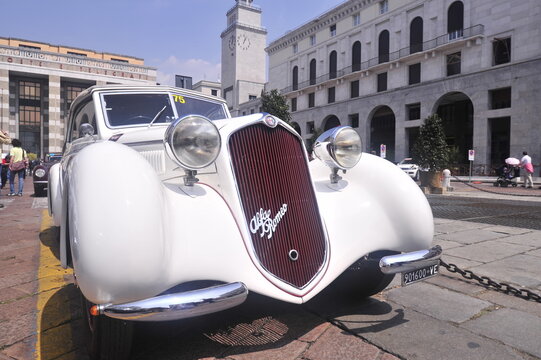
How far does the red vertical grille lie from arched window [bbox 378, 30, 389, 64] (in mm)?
32639

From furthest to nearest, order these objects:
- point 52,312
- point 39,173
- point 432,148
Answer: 1. point 432,148
2. point 39,173
3. point 52,312

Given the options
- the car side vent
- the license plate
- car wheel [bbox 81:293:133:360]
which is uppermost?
the car side vent

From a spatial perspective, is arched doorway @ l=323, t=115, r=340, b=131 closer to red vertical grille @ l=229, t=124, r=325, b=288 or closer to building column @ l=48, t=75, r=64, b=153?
building column @ l=48, t=75, r=64, b=153

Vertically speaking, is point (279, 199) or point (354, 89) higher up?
point (354, 89)

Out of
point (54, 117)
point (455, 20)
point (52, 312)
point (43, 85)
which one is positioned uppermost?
point (455, 20)

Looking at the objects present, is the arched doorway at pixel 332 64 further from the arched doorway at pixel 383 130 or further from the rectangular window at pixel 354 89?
the arched doorway at pixel 383 130

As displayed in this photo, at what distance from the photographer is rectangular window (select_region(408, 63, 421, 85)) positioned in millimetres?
29384

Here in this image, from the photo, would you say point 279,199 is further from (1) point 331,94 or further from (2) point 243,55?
(2) point 243,55

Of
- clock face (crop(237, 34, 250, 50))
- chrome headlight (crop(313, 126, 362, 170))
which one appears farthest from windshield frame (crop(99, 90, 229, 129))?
clock face (crop(237, 34, 250, 50))

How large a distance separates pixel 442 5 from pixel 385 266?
3138 cm

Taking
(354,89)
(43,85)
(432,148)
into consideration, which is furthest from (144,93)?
(43,85)

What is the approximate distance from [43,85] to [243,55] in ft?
86.0

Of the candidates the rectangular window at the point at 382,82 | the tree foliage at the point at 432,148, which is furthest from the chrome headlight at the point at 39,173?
the rectangular window at the point at 382,82

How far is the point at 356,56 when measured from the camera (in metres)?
34.9
